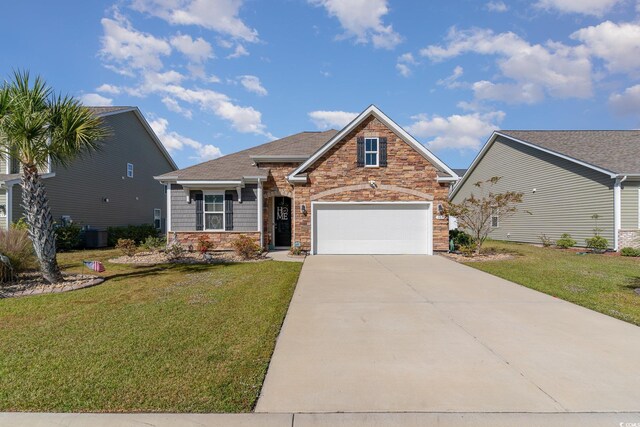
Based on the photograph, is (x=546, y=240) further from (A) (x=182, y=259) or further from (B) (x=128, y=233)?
(B) (x=128, y=233)

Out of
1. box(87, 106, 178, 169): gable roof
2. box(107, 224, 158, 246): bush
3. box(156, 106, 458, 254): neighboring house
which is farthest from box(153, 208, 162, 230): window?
box(156, 106, 458, 254): neighboring house

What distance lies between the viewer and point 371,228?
47.3ft

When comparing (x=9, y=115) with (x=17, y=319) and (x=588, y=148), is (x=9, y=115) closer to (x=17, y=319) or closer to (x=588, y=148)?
(x=17, y=319)

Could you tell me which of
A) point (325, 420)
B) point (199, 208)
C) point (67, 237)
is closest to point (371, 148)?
point (199, 208)

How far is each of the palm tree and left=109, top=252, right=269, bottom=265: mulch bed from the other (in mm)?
3966

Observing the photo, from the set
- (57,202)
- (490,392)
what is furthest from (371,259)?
(57,202)

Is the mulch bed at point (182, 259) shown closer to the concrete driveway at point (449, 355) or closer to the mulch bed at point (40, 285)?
the mulch bed at point (40, 285)

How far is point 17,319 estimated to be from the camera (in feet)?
18.5

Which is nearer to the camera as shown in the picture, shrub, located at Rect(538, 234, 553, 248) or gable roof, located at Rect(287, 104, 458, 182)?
gable roof, located at Rect(287, 104, 458, 182)

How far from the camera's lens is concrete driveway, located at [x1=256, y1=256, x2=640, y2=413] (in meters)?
3.28

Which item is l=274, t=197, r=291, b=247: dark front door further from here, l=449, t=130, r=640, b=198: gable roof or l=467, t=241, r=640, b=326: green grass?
l=449, t=130, r=640, b=198: gable roof

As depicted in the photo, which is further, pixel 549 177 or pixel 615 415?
pixel 549 177

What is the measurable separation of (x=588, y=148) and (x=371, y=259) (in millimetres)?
13900

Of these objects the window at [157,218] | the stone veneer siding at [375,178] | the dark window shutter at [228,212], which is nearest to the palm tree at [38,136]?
the dark window shutter at [228,212]
